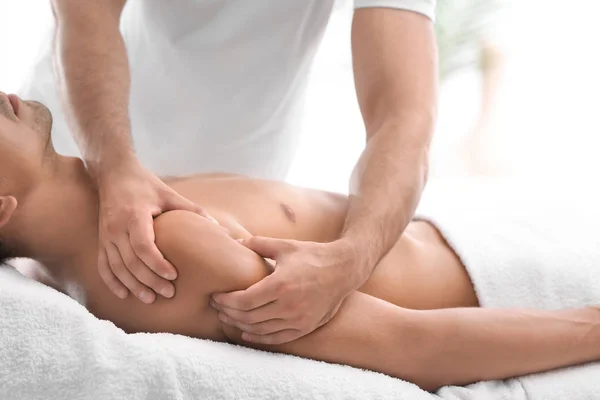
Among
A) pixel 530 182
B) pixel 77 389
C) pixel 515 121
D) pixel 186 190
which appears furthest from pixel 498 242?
pixel 515 121

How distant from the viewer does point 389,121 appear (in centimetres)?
141

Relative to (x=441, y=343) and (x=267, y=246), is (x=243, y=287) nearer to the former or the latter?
(x=267, y=246)

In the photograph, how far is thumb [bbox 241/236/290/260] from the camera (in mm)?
1096

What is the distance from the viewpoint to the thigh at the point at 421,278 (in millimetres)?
1315

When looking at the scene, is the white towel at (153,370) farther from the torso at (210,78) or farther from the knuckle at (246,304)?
the torso at (210,78)

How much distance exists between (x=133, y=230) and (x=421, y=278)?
59 cm

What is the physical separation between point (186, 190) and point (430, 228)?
1.77ft

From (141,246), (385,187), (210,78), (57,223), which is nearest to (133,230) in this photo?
(141,246)

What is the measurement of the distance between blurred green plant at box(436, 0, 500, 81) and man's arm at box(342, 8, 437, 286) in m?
1.29

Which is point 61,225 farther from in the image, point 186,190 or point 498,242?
point 498,242

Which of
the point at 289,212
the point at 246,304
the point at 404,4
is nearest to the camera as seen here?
the point at 246,304

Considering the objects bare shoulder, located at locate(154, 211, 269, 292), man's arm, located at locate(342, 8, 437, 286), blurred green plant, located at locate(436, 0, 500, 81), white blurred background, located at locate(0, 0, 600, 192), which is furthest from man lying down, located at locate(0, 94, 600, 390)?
blurred green plant, located at locate(436, 0, 500, 81)

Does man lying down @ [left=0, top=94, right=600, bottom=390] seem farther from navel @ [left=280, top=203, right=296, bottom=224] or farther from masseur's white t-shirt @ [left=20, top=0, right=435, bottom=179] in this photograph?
masseur's white t-shirt @ [left=20, top=0, right=435, bottom=179]

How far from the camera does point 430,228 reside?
1509 millimetres
